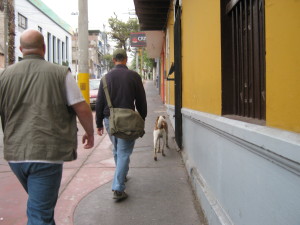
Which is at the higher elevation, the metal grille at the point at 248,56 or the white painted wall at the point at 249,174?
the metal grille at the point at 248,56

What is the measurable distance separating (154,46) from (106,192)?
14199mm

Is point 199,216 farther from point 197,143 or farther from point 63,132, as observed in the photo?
point 63,132

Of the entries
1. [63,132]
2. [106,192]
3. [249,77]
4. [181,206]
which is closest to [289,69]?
[249,77]

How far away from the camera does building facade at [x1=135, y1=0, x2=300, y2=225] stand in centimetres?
159

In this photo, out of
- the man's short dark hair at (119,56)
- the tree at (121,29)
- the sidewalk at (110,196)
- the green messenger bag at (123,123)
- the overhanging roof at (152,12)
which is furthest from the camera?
the tree at (121,29)

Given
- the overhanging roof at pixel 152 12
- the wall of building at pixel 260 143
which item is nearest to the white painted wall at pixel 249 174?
the wall of building at pixel 260 143

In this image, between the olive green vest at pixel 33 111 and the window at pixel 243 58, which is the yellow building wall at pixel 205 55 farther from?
the olive green vest at pixel 33 111

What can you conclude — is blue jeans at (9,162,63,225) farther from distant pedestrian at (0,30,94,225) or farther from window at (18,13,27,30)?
window at (18,13,27,30)

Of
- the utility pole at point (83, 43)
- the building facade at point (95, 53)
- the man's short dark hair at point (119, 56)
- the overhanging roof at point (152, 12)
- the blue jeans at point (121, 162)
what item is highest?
the building facade at point (95, 53)

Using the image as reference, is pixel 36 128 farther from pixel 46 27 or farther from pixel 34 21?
pixel 46 27

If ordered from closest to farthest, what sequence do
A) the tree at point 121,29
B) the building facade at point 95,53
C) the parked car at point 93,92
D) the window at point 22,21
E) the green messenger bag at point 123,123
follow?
the green messenger bag at point 123,123
the parked car at point 93,92
the window at point 22,21
the tree at point 121,29
the building facade at point 95,53

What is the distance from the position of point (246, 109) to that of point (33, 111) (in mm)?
1681

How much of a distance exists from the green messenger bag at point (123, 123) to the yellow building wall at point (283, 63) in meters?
2.42

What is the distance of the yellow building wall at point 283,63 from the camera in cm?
155
